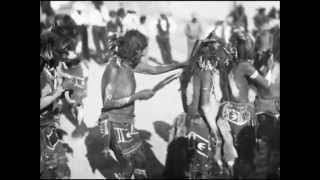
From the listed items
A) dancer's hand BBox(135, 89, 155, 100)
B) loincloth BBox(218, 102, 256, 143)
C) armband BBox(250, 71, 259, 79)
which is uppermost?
armband BBox(250, 71, 259, 79)

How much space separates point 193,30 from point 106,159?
1.23m

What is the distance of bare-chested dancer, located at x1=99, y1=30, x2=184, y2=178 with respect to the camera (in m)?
3.39

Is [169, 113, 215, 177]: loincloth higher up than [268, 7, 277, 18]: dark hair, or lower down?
lower down

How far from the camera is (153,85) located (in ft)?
11.2

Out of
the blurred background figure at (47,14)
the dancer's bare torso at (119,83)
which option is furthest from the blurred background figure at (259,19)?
the blurred background figure at (47,14)

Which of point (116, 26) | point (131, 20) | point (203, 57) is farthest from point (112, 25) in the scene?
point (203, 57)

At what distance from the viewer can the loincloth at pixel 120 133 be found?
342 centimetres

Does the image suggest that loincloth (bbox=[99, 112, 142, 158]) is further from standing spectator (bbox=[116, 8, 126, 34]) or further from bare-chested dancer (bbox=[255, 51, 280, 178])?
bare-chested dancer (bbox=[255, 51, 280, 178])

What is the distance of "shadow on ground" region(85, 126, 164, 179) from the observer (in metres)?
3.41

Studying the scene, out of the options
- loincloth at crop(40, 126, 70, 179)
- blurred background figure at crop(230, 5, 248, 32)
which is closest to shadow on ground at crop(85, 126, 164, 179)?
loincloth at crop(40, 126, 70, 179)

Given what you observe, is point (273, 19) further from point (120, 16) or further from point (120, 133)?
point (120, 133)

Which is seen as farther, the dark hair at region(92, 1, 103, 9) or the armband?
the armband
